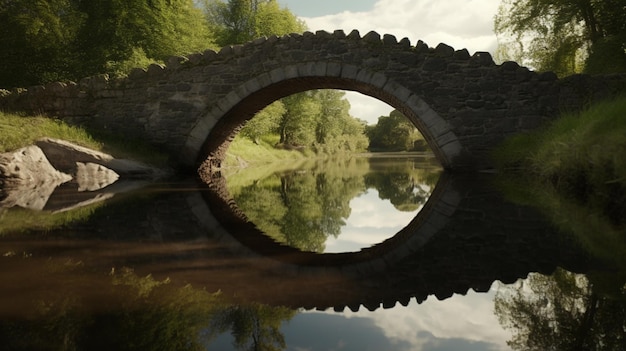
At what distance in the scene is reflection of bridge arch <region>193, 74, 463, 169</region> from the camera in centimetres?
920

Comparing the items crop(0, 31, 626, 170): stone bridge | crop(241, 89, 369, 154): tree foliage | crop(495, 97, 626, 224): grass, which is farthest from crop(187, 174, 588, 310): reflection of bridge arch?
crop(241, 89, 369, 154): tree foliage

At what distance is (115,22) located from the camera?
14.3 meters

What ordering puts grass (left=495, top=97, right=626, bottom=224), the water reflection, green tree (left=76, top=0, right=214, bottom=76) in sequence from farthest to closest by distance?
green tree (left=76, top=0, right=214, bottom=76) < grass (left=495, top=97, right=626, bottom=224) < the water reflection

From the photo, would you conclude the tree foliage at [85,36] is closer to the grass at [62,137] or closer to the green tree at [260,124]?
the grass at [62,137]

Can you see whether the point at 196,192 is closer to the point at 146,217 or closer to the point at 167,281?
the point at 146,217

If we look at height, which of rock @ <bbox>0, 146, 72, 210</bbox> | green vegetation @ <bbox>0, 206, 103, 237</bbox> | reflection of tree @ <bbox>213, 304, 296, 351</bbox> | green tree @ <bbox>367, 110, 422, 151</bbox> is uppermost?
green tree @ <bbox>367, 110, 422, 151</bbox>

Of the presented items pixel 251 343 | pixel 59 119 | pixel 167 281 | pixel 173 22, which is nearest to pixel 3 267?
pixel 167 281

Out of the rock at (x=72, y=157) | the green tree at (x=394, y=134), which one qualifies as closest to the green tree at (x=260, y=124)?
the rock at (x=72, y=157)

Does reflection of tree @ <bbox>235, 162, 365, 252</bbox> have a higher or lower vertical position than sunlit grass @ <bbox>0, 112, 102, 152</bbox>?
lower

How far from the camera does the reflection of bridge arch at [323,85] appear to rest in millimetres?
9195

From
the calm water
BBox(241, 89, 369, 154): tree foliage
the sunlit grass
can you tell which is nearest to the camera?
the calm water

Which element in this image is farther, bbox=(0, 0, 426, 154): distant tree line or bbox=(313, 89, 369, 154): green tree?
bbox=(313, 89, 369, 154): green tree

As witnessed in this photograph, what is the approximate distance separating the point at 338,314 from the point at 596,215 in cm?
266

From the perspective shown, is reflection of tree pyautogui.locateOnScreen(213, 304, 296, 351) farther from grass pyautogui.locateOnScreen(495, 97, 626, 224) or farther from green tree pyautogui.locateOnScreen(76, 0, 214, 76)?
green tree pyautogui.locateOnScreen(76, 0, 214, 76)
